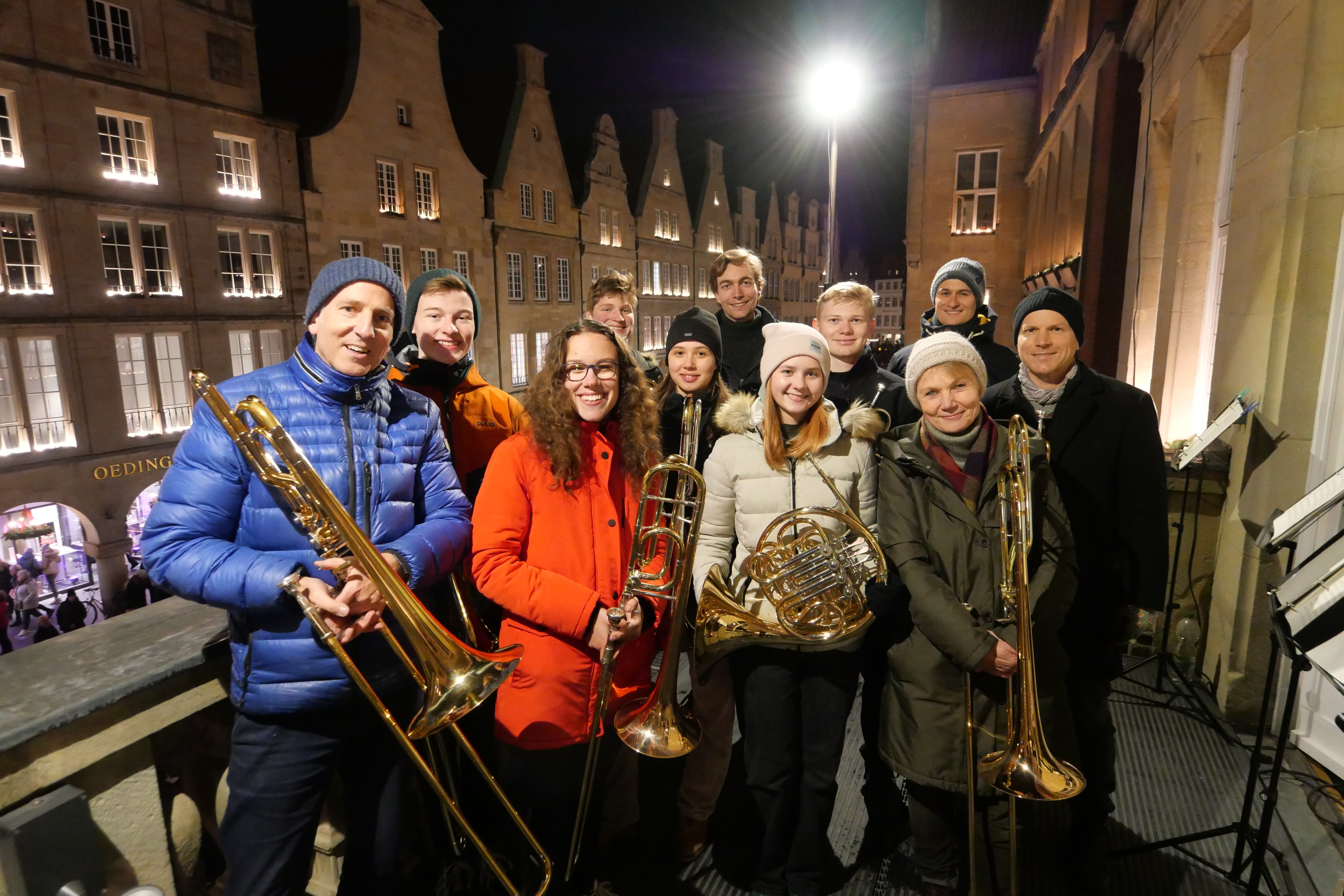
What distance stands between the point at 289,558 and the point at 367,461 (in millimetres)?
409

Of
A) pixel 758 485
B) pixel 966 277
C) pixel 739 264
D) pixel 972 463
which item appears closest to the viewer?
pixel 972 463

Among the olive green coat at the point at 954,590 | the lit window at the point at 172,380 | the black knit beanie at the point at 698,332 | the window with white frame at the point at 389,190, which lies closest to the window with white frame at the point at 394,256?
the window with white frame at the point at 389,190

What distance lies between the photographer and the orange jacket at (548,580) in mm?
2666

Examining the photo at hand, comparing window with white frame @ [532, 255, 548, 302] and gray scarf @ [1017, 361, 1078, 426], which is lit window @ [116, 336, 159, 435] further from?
gray scarf @ [1017, 361, 1078, 426]

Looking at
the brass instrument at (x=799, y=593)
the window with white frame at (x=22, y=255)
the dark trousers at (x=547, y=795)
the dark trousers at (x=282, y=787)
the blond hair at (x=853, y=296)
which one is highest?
the window with white frame at (x=22, y=255)

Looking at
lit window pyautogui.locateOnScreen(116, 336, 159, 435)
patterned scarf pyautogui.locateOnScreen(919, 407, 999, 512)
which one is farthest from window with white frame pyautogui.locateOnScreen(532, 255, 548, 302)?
patterned scarf pyautogui.locateOnScreen(919, 407, 999, 512)

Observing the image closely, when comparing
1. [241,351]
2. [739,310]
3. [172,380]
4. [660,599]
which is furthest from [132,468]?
[660,599]

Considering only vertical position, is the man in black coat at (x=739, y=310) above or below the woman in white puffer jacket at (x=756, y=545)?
above

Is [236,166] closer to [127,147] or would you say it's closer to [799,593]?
[127,147]

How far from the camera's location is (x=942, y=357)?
2961mm

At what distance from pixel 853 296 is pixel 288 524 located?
11.3ft

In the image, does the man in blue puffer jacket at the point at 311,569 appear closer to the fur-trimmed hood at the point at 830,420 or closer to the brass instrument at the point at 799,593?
the brass instrument at the point at 799,593

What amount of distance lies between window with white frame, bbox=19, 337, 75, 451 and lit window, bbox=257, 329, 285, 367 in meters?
3.66

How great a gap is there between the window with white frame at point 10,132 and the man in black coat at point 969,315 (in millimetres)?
15199
